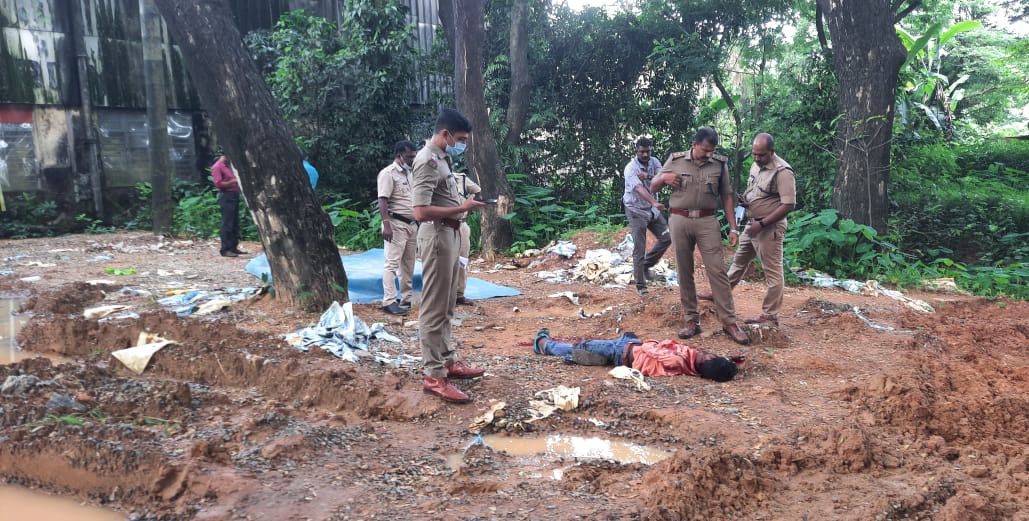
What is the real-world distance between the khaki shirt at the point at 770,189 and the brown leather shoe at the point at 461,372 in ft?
9.76

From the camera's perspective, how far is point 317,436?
4.04 m

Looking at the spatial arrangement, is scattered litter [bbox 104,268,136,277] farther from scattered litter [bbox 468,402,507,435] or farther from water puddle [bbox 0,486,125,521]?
scattered litter [bbox 468,402,507,435]

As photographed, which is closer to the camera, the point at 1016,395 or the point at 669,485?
the point at 669,485

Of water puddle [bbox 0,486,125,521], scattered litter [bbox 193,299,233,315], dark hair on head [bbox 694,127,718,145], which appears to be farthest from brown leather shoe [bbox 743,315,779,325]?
water puddle [bbox 0,486,125,521]

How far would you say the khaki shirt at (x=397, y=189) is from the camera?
23.4 feet

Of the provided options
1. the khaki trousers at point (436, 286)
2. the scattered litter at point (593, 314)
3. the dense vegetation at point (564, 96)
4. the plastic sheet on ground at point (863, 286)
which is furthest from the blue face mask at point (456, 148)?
the dense vegetation at point (564, 96)

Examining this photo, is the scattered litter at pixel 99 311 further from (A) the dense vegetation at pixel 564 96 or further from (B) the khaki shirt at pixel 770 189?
(B) the khaki shirt at pixel 770 189

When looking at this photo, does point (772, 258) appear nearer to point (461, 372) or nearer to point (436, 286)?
point (461, 372)

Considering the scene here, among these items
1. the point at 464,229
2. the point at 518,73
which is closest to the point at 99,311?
the point at 464,229

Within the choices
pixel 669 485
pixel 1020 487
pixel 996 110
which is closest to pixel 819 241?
pixel 1020 487

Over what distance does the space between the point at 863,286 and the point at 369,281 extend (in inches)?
229

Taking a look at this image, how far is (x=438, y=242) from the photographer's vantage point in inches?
182

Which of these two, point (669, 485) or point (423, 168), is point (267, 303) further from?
point (669, 485)

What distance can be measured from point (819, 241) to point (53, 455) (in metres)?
9.04
